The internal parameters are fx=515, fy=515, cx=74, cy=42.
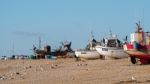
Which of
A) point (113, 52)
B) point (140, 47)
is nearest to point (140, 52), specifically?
point (140, 47)

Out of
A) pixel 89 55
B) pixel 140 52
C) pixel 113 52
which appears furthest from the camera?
pixel 89 55

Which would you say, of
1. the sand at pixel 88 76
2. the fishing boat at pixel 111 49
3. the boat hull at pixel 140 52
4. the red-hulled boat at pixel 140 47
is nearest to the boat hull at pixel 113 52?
the fishing boat at pixel 111 49

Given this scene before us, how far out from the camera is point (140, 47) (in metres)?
37.3

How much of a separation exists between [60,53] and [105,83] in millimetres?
70828

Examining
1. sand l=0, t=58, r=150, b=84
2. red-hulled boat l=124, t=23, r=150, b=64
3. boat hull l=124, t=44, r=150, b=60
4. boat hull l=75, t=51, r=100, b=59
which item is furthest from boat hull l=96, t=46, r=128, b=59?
sand l=0, t=58, r=150, b=84

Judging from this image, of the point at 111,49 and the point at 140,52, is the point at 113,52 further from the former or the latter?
the point at 140,52

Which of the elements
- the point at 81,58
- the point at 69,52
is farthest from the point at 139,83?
the point at 69,52

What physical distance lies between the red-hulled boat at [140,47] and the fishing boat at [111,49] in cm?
1323

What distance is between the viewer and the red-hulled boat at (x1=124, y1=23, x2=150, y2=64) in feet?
122

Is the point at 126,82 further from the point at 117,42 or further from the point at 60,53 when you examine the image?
the point at 60,53

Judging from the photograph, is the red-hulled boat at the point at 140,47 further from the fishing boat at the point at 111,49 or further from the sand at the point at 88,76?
the fishing boat at the point at 111,49

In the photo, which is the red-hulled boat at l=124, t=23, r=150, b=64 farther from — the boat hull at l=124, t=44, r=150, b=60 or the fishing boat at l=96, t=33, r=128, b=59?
→ the fishing boat at l=96, t=33, r=128, b=59

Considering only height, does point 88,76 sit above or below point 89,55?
below

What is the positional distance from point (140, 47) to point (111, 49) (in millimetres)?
17121
